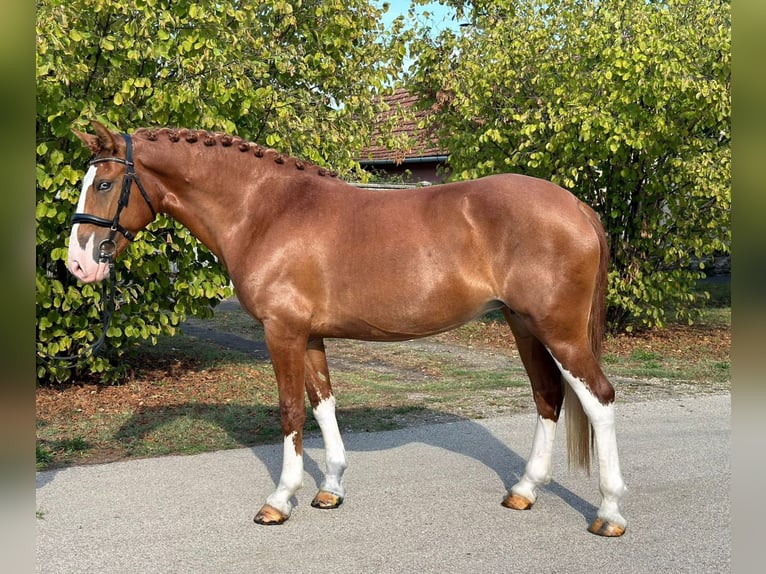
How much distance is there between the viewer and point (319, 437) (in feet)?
20.6

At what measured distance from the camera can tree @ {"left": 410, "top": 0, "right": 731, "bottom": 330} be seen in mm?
9703

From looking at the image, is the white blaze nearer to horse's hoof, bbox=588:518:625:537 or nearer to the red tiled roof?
horse's hoof, bbox=588:518:625:537

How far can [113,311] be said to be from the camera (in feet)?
24.8

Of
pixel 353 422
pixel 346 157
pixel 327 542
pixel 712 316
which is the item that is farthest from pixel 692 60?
pixel 327 542

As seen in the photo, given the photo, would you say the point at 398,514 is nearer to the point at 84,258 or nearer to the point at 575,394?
the point at 575,394

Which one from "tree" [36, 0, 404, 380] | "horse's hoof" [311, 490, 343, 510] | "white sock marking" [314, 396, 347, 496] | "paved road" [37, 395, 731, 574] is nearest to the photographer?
"paved road" [37, 395, 731, 574]

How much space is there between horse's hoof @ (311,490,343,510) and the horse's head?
187cm

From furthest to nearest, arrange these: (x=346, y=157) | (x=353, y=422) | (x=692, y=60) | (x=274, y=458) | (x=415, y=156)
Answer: (x=415, y=156) → (x=692, y=60) → (x=346, y=157) → (x=353, y=422) → (x=274, y=458)

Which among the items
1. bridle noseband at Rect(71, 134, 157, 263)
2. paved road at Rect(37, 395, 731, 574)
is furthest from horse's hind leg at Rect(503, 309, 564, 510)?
bridle noseband at Rect(71, 134, 157, 263)

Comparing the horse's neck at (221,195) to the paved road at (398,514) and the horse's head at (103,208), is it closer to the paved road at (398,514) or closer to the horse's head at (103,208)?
the horse's head at (103,208)

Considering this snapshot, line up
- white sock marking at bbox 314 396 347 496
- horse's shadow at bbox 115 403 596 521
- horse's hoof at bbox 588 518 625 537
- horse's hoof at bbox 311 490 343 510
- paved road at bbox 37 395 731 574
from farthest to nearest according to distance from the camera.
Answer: horse's shadow at bbox 115 403 596 521 < white sock marking at bbox 314 396 347 496 < horse's hoof at bbox 311 490 343 510 < horse's hoof at bbox 588 518 625 537 < paved road at bbox 37 395 731 574
